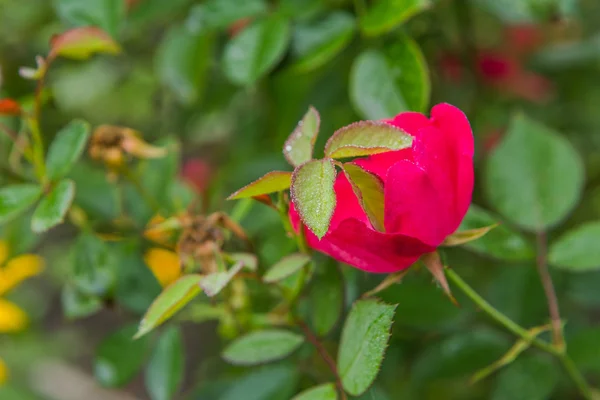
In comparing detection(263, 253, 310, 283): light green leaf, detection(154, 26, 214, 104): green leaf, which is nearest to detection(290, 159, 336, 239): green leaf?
detection(263, 253, 310, 283): light green leaf

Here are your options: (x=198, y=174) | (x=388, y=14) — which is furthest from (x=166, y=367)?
(x=198, y=174)

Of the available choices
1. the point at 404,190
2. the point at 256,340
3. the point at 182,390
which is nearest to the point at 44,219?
the point at 256,340

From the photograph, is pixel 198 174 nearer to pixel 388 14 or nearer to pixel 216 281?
pixel 388 14

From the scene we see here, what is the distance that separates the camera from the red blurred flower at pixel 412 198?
0.47 meters

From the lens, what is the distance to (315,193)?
0.45 meters

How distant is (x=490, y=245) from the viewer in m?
0.67

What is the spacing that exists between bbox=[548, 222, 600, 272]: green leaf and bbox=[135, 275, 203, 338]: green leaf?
367 mm

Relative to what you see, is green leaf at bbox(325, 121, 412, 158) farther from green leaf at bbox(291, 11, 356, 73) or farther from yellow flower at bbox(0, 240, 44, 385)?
yellow flower at bbox(0, 240, 44, 385)

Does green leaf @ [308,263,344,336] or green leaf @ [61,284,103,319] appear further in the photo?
green leaf @ [61,284,103,319]

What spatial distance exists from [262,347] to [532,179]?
340 mm

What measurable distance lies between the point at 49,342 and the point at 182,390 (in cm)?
39

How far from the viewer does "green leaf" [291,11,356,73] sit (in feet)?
2.50

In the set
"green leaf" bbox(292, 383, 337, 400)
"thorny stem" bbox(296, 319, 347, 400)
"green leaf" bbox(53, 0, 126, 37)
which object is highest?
"green leaf" bbox(53, 0, 126, 37)

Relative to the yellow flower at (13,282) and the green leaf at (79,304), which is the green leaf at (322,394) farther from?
Answer: the yellow flower at (13,282)
